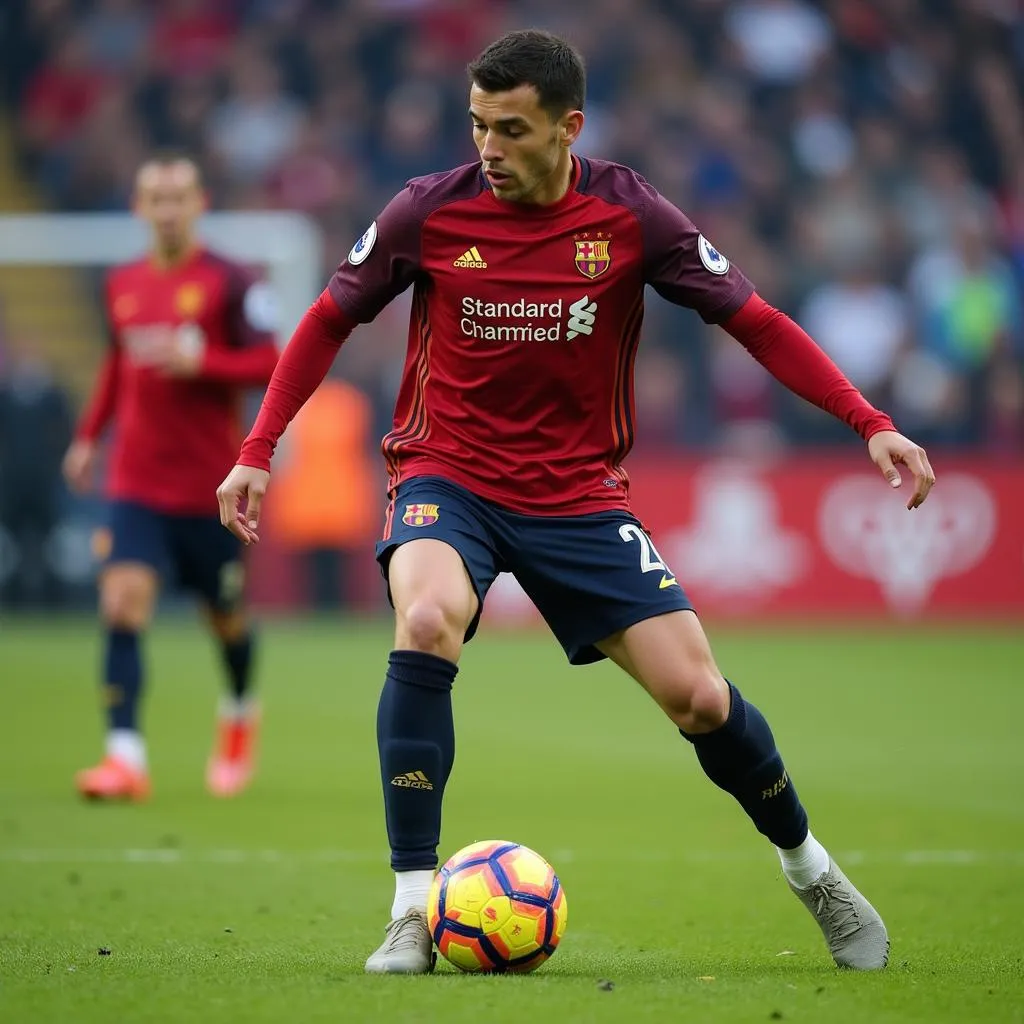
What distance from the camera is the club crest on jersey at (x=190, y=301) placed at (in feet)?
28.8

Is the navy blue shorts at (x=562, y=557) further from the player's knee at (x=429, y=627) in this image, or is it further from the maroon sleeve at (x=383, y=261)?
the maroon sleeve at (x=383, y=261)

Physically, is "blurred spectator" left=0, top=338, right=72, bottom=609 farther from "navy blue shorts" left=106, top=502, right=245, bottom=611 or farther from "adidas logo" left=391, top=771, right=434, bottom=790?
"adidas logo" left=391, top=771, right=434, bottom=790

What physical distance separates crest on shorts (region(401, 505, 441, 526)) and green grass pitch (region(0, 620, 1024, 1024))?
1115 millimetres

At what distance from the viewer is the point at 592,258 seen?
199 inches

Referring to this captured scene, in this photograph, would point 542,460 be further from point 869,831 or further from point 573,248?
point 869,831

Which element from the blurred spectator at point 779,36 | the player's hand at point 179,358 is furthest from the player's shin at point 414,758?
the blurred spectator at point 779,36

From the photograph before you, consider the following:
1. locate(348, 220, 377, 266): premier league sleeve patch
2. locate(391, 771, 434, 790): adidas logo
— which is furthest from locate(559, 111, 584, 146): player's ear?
locate(391, 771, 434, 790): adidas logo

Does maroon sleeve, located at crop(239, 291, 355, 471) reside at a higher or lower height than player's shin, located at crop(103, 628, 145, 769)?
higher

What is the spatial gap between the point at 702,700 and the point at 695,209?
49.9 feet

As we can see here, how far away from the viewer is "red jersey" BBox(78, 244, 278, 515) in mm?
8648

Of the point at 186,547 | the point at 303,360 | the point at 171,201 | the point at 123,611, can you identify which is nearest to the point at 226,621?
the point at 186,547

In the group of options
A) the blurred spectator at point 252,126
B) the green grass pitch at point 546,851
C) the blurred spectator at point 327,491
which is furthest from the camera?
the blurred spectator at point 252,126

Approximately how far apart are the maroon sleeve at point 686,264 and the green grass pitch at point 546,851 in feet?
5.71

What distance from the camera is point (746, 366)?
59.7 ft
